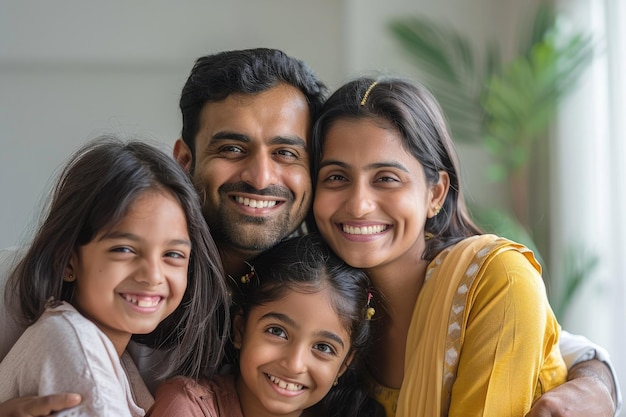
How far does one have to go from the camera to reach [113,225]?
1685 mm

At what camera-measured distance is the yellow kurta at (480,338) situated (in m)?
1.76

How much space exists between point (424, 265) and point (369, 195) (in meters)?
0.26

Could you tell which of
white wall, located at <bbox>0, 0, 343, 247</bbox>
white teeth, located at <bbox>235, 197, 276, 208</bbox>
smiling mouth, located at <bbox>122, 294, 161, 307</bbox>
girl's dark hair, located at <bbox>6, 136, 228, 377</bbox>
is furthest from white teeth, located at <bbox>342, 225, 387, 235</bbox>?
white wall, located at <bbox>0, 0, 343, 247</bbox>

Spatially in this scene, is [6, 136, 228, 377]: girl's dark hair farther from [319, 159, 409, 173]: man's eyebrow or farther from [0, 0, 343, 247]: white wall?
[0, 0, 343, 247]: white wall

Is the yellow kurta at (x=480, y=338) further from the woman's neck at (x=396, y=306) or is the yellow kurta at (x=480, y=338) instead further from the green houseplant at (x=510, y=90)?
the green houseplant at (x=510, y=90)

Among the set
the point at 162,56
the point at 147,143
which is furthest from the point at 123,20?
the point at 147,143

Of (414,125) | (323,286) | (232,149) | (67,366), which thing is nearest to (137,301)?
(67,366)

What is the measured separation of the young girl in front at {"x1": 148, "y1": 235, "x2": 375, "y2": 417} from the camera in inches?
73.8

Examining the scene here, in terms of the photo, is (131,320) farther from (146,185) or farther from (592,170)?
(592,170)

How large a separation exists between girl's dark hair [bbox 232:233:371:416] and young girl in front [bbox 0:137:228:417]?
0.59 ft

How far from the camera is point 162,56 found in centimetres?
468

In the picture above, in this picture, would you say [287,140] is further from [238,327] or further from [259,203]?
[238,327]

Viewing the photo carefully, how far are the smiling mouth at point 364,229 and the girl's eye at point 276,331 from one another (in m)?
0.29

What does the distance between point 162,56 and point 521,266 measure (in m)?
3.27
